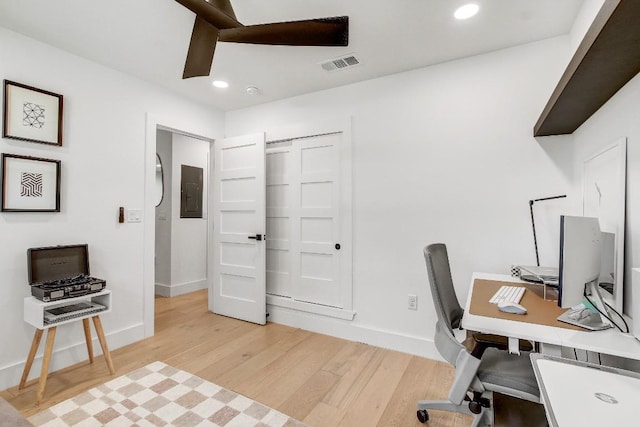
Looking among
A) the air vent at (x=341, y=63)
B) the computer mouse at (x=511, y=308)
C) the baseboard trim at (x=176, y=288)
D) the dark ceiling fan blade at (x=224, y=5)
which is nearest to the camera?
the computer mouse at (x=511, y=308)

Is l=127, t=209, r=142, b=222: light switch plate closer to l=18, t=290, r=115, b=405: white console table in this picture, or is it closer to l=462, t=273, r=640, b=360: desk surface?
l=18, t=290, r=115, b=405: white console table

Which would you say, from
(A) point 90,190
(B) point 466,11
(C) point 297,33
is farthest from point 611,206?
(A) point 90,190

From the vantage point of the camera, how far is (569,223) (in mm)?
1167

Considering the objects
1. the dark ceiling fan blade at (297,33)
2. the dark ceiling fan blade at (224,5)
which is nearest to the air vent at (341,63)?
the dark ceiling fan blade at (297,33)

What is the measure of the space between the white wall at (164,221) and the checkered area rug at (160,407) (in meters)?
2.40

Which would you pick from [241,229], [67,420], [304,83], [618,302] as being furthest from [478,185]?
[67,420]

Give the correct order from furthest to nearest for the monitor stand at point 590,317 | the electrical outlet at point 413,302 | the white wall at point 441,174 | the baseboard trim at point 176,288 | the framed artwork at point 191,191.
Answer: the framed artwork at point 191,191 → the baseboard trim at point 176,288 → the electrical outlet at point 413,302 → the white wall at point 441,174 → the monitor stand at point 590,317

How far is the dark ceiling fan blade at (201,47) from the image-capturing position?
Answer: 6.00ft

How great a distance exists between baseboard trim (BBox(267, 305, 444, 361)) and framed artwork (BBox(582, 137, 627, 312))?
1.38 m

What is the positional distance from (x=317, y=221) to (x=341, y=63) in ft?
4.92

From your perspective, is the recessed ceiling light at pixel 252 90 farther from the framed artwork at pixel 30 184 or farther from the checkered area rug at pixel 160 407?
the checkered area rug at pixel 160 407

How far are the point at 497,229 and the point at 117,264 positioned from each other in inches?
129

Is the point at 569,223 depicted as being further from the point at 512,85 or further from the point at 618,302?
the point at 512,85

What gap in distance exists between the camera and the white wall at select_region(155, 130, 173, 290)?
446cm
